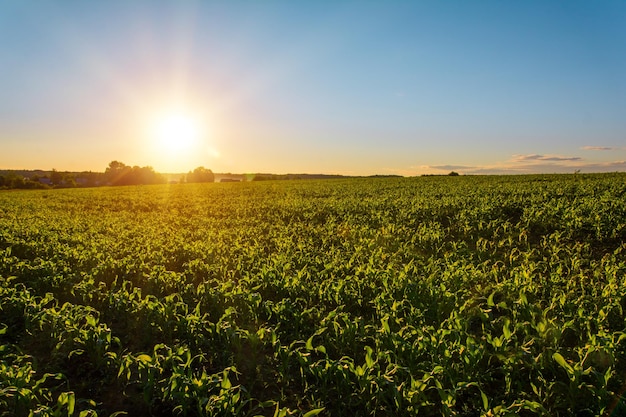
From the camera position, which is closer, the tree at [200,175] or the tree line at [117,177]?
the tree line at [117,177]

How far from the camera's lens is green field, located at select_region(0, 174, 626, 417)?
4371mm

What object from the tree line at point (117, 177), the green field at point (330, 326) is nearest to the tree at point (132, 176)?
the tree line at point (117, 177)

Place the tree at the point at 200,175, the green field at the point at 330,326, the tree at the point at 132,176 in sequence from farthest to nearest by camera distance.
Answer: the tree at the point at 200,175 → the tree at the point at 132,176 → the green field at the point at 330,326

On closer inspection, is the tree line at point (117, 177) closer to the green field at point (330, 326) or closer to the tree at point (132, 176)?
the tree at point (132, 176)

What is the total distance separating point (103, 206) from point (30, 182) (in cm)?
8473

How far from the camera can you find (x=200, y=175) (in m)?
117

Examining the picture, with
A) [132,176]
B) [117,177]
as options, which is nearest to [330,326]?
[132,176]

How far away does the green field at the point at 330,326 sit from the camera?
437 cm

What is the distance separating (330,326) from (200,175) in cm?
11737

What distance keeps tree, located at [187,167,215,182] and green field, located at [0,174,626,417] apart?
10690 centimetres

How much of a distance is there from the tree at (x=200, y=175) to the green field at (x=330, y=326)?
106897 millimetres

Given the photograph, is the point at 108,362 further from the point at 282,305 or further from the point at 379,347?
the point at 379,347

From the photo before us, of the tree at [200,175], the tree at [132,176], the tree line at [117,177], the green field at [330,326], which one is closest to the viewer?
the green field at [330,326]

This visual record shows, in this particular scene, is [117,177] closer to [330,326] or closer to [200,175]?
[200,175]
